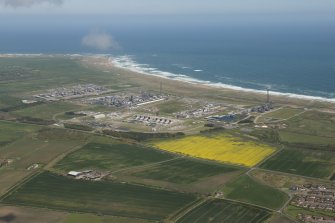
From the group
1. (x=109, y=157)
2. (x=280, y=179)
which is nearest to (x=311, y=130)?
(x=280, y=179)

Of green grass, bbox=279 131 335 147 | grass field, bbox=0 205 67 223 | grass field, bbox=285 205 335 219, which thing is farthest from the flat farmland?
grass field, bbox=285 205 335 219

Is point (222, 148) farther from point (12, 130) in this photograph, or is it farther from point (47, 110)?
point (47, 110)

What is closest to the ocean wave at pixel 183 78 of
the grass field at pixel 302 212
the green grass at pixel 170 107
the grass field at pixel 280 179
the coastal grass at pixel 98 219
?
the green grass at pixel 170 107

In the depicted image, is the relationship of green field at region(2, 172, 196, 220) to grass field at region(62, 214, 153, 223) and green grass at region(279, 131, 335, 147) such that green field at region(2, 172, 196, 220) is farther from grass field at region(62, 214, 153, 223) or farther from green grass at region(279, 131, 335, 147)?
green grass at region(279, 131, 335, 147)

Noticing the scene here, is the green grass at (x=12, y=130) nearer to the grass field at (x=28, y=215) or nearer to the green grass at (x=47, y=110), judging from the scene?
the green grass at (x=47, y=110)

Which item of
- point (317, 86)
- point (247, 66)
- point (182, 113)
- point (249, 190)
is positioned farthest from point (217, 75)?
point (249, 190)

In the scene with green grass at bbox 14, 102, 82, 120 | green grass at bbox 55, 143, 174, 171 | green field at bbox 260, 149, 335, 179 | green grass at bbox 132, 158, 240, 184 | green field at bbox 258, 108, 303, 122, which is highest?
green grass at bbox 14, 102, 82, 120
